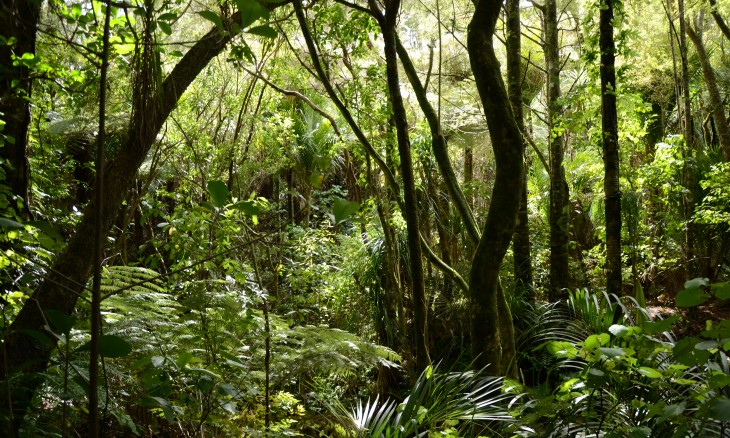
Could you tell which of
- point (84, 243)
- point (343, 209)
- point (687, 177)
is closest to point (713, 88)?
point (687, 177)

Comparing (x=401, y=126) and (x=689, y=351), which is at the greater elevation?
(x=401, y=126)

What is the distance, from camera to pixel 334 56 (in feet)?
18.5

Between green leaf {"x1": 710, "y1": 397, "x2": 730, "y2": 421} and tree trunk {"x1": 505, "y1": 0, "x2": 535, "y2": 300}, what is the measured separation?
3535 millimetres

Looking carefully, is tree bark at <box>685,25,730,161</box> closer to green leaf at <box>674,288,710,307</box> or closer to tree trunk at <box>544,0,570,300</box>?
tree trunk at <box>544,0,570,300</box>

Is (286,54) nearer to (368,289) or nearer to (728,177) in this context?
(368,289)

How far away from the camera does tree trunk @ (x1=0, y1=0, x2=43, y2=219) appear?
2.99m

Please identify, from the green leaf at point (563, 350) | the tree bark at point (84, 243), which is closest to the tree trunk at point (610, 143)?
the tree bark at point (84, 243)

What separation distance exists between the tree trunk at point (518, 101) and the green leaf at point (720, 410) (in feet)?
11.6

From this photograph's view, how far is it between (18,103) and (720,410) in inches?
138

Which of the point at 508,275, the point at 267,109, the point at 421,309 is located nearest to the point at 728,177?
the point at 508,275

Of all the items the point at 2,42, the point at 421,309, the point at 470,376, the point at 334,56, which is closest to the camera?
the point at 2,42

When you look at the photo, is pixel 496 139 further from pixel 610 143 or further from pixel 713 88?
pixel 713 88

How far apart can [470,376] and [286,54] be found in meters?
5.46

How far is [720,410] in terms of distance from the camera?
4.28 feet
